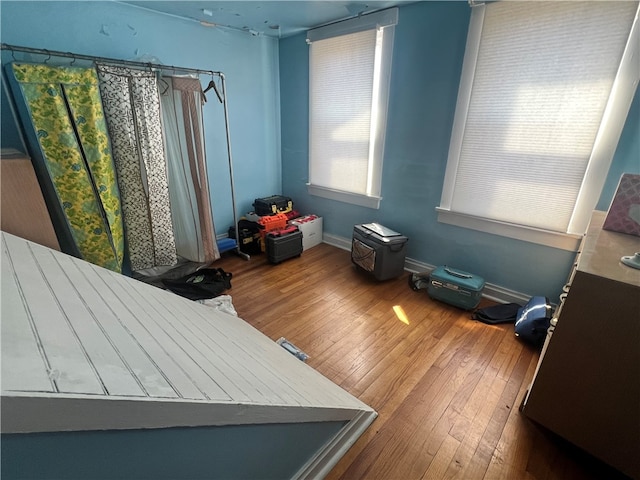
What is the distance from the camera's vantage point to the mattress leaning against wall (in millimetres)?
402

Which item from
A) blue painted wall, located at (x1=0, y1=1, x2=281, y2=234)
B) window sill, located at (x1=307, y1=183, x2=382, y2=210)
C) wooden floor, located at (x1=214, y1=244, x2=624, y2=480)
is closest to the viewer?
wooden floor, located at (x1=214, y1=244, x2=624, y2=480)

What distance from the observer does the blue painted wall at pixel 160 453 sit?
397 millimetres

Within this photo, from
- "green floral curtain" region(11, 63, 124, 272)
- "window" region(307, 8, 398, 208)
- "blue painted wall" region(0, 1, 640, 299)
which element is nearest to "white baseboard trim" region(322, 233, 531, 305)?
"blue painted wall" region(0, 1, 640, 299)

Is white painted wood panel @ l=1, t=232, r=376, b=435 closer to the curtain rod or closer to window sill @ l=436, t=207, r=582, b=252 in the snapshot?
the curtain rod

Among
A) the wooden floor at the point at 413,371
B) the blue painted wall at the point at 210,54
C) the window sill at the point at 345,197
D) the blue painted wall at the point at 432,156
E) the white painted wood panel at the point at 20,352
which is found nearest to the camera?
the white painted wood panel at the point at 20,352

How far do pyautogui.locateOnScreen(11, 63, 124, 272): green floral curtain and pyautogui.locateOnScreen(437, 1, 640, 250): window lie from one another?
2540 mm

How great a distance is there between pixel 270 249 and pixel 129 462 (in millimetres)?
2384

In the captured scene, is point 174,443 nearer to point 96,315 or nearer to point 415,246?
point 96,315

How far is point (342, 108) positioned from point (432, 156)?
1032mm

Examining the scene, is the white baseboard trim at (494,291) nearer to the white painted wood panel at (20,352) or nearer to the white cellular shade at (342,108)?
the white cellular shade at (342,108)

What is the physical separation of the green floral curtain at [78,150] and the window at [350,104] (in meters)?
1.91

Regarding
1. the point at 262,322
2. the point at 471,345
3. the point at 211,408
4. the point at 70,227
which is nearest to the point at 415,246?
the point at 471,345

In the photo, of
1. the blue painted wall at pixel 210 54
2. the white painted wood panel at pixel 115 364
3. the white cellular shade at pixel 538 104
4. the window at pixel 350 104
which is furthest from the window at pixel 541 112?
the blue painted wall at pixel 210 54

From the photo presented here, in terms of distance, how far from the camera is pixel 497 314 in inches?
84.9
